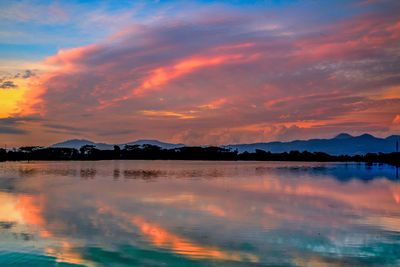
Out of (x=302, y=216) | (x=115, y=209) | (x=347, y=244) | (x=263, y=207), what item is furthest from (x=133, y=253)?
(x=263, y=207)

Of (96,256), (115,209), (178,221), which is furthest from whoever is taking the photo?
(115,209)

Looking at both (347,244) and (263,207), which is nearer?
(347,244)

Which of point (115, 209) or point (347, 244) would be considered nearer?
point (347, 244)

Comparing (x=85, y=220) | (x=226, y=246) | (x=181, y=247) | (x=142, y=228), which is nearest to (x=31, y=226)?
(x=85, y=220)

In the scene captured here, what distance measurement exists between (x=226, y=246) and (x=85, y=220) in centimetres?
826

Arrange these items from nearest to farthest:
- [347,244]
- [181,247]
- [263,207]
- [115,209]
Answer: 1. [181,247]
2. [347,244]
3. [115,209]
4. [263,207]

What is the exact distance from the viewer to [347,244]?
1341cm

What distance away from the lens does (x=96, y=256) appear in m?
11.4

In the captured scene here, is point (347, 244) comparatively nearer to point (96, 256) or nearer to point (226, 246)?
point (226, 246)

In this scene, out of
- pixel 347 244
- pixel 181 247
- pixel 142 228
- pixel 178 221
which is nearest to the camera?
pixel 181 247

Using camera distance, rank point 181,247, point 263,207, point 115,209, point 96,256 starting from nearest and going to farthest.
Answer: point 96,256 → point 181,247 → point 115,209 → point 263,207

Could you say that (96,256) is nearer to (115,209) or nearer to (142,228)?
(142,228)

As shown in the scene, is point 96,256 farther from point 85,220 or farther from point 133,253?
point 85,220

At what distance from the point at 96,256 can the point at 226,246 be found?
183 inches
